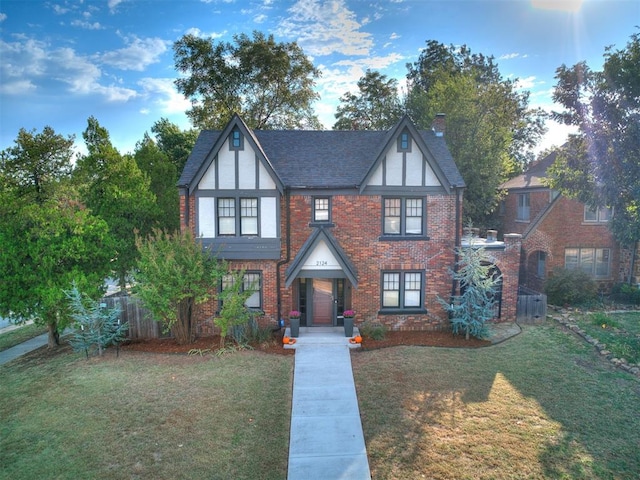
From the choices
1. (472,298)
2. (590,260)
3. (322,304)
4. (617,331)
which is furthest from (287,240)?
(590,260)

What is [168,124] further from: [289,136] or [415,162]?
[415,162]

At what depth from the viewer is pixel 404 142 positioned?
14703mm

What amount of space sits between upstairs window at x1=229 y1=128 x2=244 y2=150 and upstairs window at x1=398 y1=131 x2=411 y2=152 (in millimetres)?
5837

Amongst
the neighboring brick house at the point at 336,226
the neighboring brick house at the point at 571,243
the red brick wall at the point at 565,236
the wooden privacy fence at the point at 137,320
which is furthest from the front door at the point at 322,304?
the red brick wall at the point at 565,236

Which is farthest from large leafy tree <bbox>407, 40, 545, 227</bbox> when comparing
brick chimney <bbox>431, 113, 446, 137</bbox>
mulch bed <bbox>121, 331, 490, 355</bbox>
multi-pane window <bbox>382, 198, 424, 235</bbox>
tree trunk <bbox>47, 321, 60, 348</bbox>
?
tree trunk <bbox>47, 321, 60, 348</bbox>

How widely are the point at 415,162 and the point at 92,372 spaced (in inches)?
507

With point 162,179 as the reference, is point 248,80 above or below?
above

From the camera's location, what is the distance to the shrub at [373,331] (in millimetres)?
14562

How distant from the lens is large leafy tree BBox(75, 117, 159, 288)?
18.8 m

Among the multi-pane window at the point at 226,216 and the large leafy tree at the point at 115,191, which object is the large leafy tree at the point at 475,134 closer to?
the multi-pane window at the point at 226,216

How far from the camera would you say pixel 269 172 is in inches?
570

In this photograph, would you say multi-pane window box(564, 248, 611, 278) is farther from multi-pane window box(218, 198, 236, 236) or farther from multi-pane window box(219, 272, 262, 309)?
multi-pane window box(218, 198, 236, 236)

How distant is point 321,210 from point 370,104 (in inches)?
988

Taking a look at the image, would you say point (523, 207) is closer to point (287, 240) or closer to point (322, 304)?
point (322, 304)
